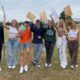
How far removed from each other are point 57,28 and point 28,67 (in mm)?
1909

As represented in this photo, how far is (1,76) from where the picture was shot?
13.0m

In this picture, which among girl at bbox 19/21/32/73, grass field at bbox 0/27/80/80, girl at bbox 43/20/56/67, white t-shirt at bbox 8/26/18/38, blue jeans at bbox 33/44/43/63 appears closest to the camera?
grass field at bbox 0/27/80/80

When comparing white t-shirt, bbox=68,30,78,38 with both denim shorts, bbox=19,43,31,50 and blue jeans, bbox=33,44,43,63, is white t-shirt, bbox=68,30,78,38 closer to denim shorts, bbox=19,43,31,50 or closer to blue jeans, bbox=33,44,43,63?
blue jeans, bbox=33,44,43,63

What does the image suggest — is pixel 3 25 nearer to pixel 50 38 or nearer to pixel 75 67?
pixel 50 38

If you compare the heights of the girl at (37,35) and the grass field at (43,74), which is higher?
the girl at (37,35)

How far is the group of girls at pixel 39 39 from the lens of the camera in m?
13.3

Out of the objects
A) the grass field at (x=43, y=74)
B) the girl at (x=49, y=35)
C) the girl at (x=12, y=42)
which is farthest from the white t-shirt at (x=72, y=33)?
the girl at (x=12, y=42)

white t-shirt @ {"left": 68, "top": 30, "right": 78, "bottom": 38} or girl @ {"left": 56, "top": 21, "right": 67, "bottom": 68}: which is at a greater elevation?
white t-shirt @ {"left": 68, "top": 30, "right": 78, "bottom": 38}

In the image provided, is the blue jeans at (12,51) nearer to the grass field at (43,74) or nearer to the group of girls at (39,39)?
the group of girls at (39,39)

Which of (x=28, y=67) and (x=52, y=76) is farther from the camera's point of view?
(x=28, y=67)

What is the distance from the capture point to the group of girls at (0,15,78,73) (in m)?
13.3

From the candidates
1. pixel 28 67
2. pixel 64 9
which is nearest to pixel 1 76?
pixel 28 67

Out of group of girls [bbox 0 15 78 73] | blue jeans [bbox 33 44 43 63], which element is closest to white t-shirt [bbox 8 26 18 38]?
group of girls [bbox 0 15 78 73]

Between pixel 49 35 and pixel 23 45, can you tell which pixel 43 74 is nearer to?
pixel 23 45
